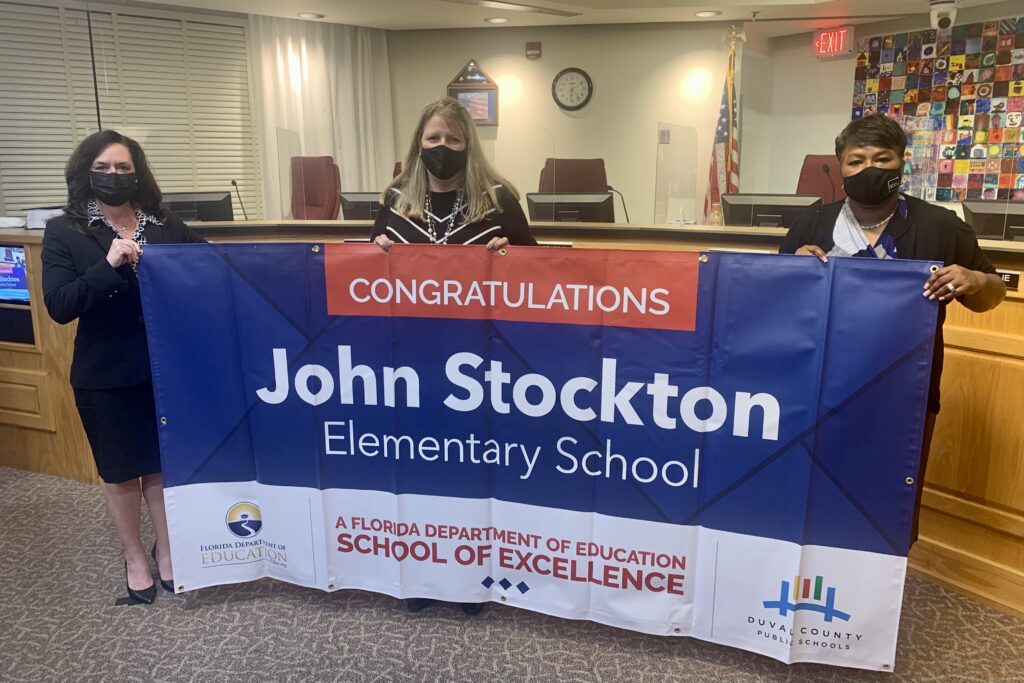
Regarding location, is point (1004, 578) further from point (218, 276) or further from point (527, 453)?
point (218, 276)

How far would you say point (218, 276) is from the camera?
82.7 inches

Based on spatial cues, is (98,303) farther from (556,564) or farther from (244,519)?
(556,564)

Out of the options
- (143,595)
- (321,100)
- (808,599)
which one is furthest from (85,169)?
(321,100)

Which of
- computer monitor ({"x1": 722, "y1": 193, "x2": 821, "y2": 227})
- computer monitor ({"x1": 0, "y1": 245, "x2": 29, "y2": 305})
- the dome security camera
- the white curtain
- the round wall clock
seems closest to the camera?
computer monitor ({"x1": 0, "y1": 245, "x2": 29, "y2": 305})

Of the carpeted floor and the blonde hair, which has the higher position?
the blonde hair

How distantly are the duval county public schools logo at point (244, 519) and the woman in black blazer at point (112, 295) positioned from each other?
1.10 ft

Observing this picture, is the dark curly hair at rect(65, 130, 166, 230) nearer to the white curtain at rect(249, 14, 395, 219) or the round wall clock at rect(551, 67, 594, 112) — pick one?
the white curtain at rect(249, 14, 395, 219)

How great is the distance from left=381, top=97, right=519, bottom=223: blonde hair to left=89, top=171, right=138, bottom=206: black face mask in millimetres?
759

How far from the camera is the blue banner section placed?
1.75 m

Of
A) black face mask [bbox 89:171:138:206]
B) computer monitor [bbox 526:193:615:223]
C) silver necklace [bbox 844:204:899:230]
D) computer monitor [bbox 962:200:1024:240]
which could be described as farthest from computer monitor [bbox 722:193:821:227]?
black face mask [bbox 89:171:138:206]

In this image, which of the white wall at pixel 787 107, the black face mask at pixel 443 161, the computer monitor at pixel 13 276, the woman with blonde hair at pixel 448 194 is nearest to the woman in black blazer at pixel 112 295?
the woman with blonde hair at pixel 448 194

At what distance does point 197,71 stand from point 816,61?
5.92 metres

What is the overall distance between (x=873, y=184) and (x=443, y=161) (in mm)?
1210

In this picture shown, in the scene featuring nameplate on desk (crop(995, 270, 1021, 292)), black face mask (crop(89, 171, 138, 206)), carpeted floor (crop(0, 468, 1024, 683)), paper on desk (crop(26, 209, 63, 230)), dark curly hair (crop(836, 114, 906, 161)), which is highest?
dark curly hair (crop(836, 114, 906, 161))
